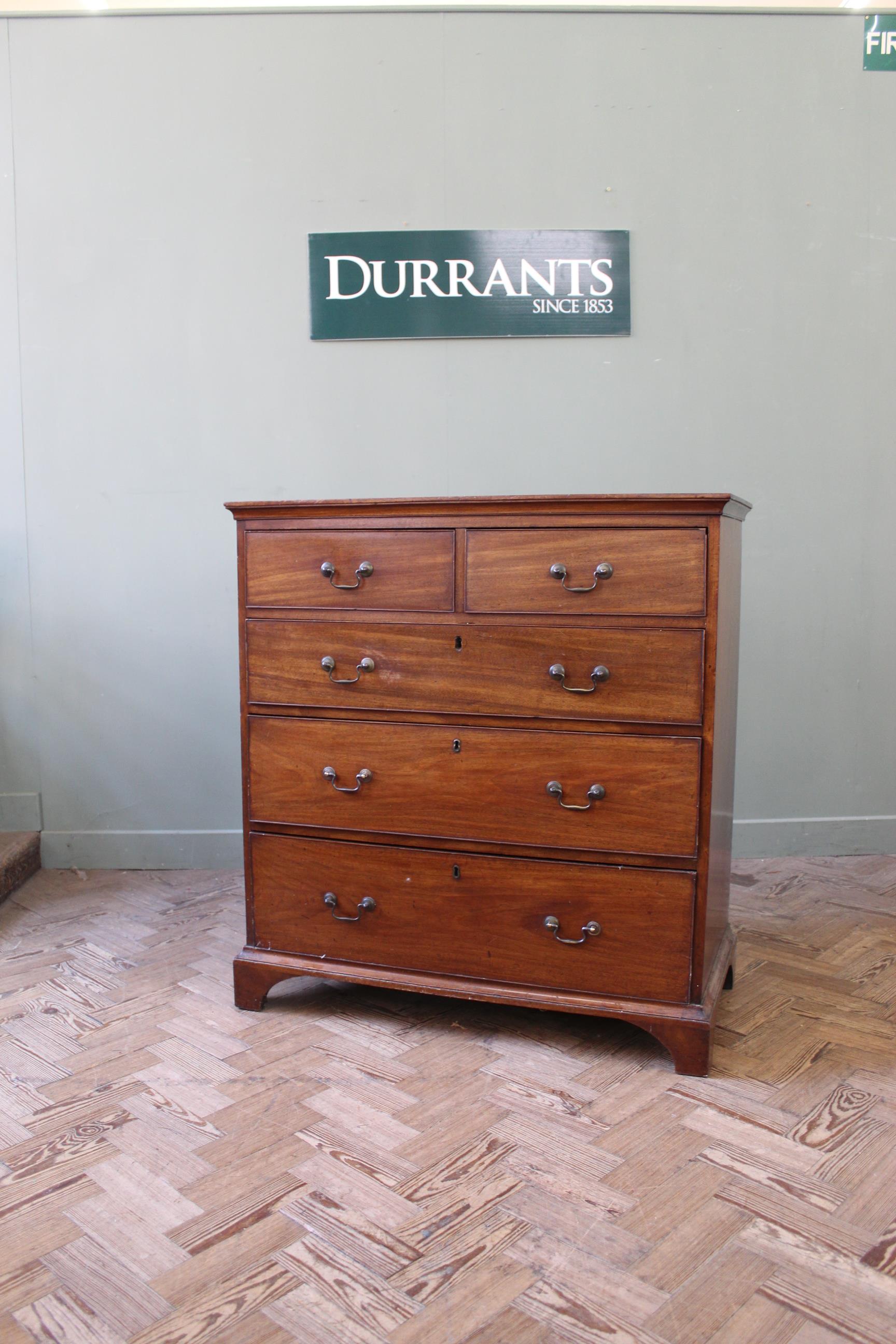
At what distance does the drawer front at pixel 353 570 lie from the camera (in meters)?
1.68

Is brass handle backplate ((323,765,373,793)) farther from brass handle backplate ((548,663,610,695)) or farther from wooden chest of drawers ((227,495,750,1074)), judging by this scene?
Answer: brass handle backplate ((548,663,610,695))

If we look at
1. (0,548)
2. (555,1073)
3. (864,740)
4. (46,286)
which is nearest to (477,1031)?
(555,1073)

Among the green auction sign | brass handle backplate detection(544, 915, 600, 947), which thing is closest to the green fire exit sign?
the green auction sign

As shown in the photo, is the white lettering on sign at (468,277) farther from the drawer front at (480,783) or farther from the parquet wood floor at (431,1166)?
the parquet wood floor at (431,1166)

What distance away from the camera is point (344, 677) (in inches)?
68.6

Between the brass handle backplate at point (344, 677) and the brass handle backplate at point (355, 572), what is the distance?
0.14 meters

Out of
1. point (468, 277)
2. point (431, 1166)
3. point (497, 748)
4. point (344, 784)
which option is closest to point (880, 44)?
point (468, 277)

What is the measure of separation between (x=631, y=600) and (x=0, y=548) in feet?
6.56

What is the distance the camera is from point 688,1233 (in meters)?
1.20

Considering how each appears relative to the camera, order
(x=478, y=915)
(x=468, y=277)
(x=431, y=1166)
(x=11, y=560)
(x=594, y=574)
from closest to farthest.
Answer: (x=431, y=1166) < (x=594, y=574) < (x=478, y=915) < (x=468, y=277) < (x=11, y=560)

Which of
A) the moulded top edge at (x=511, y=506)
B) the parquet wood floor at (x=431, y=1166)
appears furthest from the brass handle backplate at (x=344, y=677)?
the parquet wood floor at (x=431, y=1166)

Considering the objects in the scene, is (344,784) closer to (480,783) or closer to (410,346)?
(480,783)

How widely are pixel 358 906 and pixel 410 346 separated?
1611mm

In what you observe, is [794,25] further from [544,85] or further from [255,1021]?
[255,1021]
